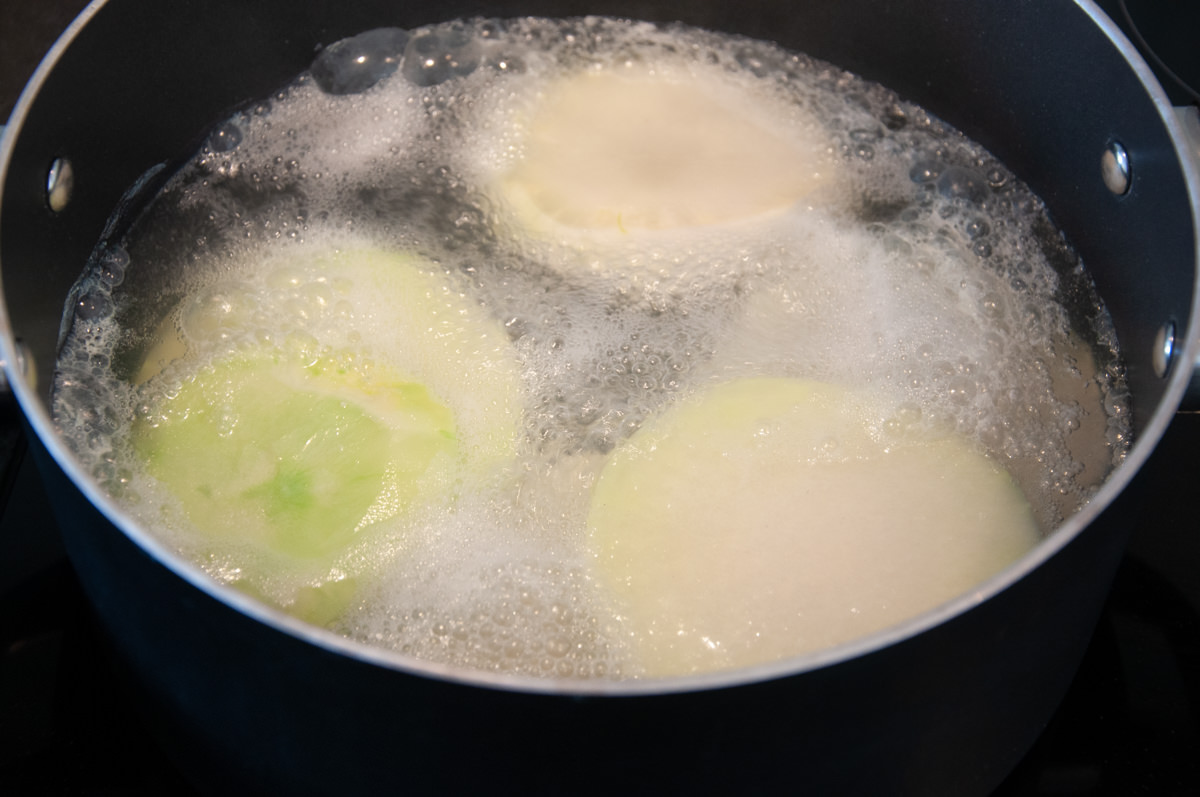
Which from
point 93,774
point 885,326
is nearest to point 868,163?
point 885,326

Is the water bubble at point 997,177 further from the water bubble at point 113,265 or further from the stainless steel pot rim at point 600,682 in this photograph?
the water bubble at point 113,265

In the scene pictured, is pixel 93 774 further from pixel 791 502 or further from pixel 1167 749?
pixel 1167 749

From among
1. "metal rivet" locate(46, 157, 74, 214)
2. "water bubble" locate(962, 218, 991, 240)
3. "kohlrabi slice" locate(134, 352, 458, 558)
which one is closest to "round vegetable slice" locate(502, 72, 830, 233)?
"water bubble" locate(962, 218, 991, 240)

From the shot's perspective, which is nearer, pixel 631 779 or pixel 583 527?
pixel 631 779

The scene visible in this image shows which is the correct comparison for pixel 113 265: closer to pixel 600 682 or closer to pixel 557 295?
pixel 557 295

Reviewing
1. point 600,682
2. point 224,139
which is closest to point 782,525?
point 600,682

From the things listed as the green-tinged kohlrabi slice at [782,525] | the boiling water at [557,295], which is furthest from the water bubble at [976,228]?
the green-tinged kohlrabi slice at [782,525]
